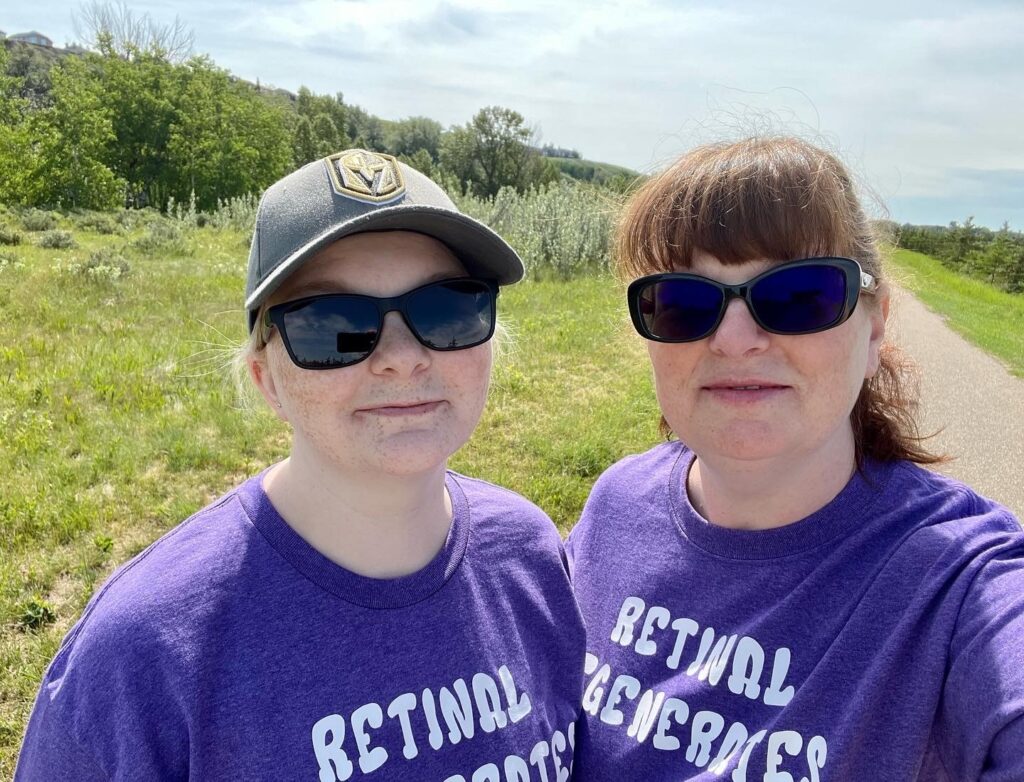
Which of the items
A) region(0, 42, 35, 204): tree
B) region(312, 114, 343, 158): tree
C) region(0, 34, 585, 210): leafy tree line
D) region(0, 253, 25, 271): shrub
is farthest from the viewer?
region(312, 114, 343, 158): tree

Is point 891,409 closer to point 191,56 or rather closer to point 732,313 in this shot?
point 732,313

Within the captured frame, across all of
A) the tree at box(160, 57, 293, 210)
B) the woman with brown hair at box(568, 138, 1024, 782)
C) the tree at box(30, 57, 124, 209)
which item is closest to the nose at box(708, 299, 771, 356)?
the woman with brown hair at box(568, 138, 1024, 782)

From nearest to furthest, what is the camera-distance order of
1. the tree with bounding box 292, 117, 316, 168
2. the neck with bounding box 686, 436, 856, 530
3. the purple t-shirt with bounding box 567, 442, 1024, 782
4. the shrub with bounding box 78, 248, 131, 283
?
1. the purple t-shirt with bounding box 567, 442, 1024, 782
2. the neck with bounding box 686, 436, 856, 530
3. the shrub with bounding box 78, 248, 131, 283
4. the tree with bounding box 292, 117, 316, 168

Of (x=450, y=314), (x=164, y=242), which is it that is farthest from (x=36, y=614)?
(x=164, y=242)

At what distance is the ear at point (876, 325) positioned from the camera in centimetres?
159

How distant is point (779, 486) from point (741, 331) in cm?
35

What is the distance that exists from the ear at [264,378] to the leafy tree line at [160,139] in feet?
67.9

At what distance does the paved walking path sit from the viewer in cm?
571

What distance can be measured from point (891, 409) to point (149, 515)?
3971 mm

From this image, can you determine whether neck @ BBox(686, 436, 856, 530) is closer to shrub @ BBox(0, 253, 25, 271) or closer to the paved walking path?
the paved walking path

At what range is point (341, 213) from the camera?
126 centimetres

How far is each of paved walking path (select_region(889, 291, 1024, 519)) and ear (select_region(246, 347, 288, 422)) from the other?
1.64 metres

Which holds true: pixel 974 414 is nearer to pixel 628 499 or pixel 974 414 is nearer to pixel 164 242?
pixel 628 499

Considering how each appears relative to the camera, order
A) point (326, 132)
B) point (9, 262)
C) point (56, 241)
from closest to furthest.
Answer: point (9, 262)
point (56, 241)
point (326, 132)
